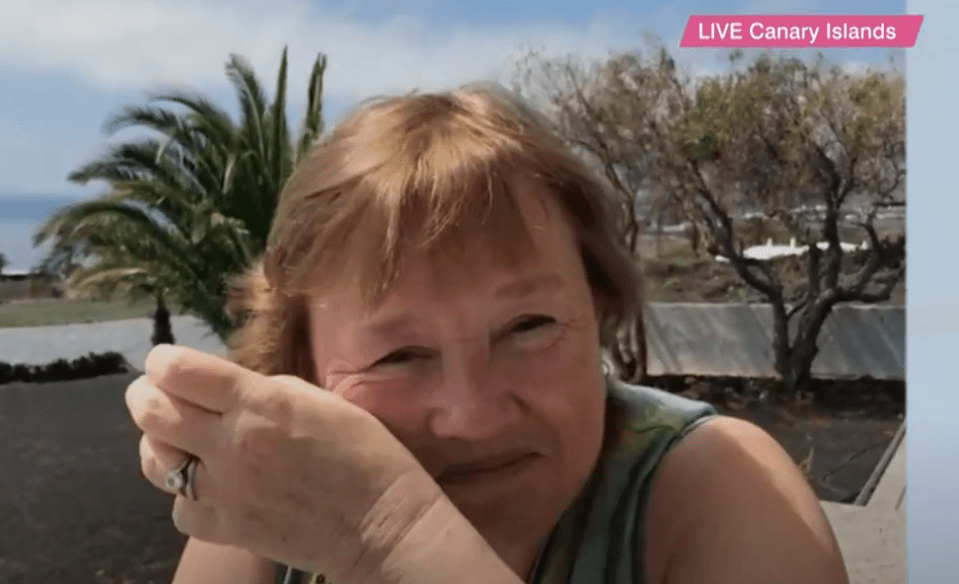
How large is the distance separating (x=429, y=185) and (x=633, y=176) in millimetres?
905

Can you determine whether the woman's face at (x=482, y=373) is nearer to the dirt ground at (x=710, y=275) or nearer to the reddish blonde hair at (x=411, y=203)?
the reddish blonde hair at (x=411, y=203)

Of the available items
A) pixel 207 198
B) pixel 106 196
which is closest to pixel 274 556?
pixel 207 198

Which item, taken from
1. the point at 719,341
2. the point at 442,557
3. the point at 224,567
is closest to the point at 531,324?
the point at 442,557

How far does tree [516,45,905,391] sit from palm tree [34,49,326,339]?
45 cm

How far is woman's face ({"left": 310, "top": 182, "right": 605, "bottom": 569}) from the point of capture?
44cm

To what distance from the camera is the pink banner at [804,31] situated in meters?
1.28

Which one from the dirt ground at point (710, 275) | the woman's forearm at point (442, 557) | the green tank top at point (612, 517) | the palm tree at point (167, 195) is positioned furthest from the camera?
the dirt ground at point (710, 275)

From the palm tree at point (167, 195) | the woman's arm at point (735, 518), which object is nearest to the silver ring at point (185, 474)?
the woman's arm at point (735, 518)

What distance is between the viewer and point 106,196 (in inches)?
52.1

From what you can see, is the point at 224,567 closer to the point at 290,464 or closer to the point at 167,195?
the point at 290,464

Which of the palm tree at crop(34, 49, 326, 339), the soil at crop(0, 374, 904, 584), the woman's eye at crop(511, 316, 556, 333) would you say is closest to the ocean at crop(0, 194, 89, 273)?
the palm tree at crop(34, 49, 326, 339)

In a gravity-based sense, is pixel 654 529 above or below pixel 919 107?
below

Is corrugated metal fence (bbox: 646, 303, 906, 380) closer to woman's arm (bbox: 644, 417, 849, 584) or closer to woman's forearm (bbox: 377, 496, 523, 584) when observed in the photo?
woman's arm (bbox: 644, 417, 849, 584)

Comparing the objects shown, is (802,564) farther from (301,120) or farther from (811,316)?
→ (811,316)
